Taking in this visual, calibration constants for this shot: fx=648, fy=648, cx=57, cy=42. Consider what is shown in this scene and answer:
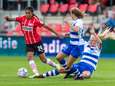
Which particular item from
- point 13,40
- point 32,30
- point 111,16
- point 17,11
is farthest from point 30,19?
point 17,11

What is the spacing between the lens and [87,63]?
56.8ft

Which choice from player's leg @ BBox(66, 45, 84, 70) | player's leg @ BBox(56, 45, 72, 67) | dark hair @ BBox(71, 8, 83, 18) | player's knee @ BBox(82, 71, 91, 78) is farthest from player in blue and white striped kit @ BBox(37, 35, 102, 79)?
dark hair @ BBox(71, 8, 83, 18)

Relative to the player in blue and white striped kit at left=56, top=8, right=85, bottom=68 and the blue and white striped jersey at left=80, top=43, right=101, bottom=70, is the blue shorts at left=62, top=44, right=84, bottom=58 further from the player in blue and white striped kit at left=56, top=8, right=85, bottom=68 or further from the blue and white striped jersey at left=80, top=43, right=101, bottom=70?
the blue and white striped jersey at left=80, top=43, right=101, bottom=70

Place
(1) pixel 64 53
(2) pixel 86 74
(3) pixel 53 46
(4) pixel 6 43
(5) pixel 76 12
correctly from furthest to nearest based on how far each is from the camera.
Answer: (4) pixel 6 43
(3) pixel 53 46
(1) pixel 64 53
(5) pixel 76 12
(2) pixel 86 74

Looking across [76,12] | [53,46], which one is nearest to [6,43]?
[53,46]

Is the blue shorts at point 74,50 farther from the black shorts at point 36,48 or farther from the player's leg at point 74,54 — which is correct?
the black shorts at point 36,48

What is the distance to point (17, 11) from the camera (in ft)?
127

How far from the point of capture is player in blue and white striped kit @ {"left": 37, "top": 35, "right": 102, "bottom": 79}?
1700 centimetres

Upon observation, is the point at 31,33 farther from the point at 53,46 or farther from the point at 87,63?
the point at 53,46

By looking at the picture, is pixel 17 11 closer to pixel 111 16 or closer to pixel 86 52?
pixel 111 16

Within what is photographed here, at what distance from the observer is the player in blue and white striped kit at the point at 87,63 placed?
17000mm

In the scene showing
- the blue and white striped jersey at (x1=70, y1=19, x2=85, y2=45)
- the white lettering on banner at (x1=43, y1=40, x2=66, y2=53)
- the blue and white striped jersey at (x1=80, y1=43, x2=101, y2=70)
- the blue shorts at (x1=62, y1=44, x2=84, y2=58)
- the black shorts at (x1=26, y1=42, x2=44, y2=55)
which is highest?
the white lettering on banner at (x1=43, y1=40, x2=66, y2=53)

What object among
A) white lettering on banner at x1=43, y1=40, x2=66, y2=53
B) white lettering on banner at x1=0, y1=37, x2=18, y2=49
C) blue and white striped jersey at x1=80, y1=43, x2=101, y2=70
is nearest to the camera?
blue and white striped jersey at x1=80, y1=43, x2=101, y2=70

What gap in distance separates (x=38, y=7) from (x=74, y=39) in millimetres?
21832
